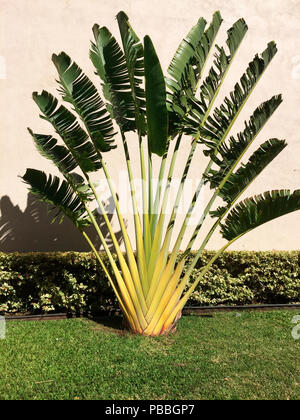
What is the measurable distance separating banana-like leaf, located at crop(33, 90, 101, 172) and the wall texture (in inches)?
67.4

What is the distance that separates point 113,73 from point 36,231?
119 inches

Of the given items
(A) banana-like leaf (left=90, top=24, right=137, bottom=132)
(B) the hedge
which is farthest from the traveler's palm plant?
(B) the hedge

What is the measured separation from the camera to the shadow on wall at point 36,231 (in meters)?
5.80

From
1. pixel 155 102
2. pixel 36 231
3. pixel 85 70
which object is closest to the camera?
pixel 155 102

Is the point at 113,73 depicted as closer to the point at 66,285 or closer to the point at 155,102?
the point at 155,102

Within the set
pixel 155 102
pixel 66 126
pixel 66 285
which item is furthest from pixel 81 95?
pixel 66 285

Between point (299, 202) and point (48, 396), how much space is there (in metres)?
3.19

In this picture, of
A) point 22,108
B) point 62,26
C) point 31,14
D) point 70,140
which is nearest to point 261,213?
point 70,140

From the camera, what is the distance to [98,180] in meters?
5.91

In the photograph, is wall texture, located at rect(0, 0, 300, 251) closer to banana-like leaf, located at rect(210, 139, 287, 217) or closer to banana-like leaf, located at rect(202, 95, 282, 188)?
banana-like leaf, located at rect(202, 95, 282, 188)

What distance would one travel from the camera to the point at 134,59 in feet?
12.9

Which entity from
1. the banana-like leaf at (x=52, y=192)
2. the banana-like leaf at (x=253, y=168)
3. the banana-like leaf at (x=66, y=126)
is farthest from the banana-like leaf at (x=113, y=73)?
the banana-like leaf at (x=253, y=168)

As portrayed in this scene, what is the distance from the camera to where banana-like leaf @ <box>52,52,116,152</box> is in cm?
414
